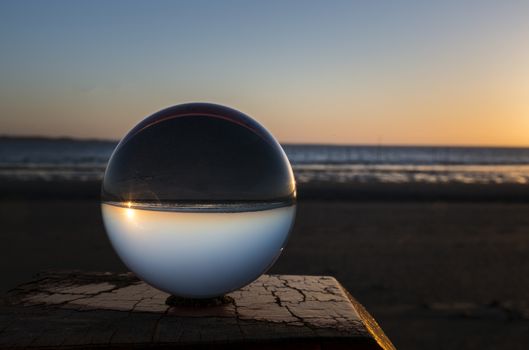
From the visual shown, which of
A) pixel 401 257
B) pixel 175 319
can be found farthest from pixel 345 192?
pixel 175 319

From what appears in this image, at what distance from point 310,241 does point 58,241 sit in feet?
16.2

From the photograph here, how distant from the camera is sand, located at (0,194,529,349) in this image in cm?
556

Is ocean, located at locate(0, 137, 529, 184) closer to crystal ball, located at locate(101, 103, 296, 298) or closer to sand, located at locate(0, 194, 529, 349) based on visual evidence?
sand, located at locate(0, 194, 529, 349)

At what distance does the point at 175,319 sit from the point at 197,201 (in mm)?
496

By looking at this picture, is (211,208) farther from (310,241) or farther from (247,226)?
(310,241)

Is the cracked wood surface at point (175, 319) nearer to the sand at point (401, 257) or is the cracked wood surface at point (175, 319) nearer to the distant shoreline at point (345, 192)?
the sand at point (401, 257)

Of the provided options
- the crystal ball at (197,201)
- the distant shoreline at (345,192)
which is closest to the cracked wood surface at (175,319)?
the crystal ball at (197,201)

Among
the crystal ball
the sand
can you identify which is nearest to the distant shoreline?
the sand

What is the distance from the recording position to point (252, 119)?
7.16 ft

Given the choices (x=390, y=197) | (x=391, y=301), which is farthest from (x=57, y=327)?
(x=390, y=197)

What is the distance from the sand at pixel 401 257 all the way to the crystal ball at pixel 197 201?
3.60 metres

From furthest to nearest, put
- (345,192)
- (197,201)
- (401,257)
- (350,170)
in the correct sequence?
(350,170) < (345,192) < (401,257) < (197,201)

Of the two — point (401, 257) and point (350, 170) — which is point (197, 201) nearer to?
point (401, 257)

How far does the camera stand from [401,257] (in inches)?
339
